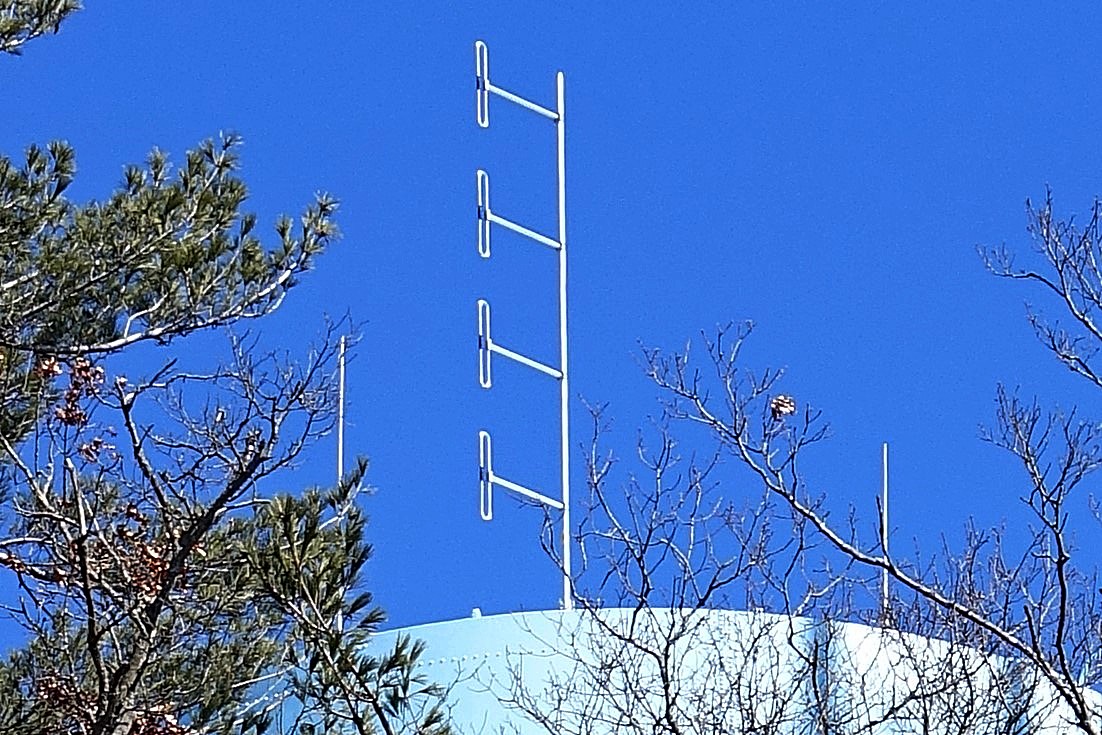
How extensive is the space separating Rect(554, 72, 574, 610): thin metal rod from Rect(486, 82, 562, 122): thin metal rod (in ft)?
0.11

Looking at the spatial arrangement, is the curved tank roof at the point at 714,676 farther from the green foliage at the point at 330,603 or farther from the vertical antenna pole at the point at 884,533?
the green foliage at the point at 330,603

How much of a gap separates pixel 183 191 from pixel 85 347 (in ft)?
3.00

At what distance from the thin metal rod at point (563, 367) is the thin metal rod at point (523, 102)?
1.3 inches

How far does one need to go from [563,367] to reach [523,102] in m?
1.53

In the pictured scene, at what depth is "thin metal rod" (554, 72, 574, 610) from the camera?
325 inches

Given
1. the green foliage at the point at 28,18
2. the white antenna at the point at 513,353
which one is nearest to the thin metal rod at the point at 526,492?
the white antenna at the point at 513,353

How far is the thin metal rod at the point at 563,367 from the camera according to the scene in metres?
8.25

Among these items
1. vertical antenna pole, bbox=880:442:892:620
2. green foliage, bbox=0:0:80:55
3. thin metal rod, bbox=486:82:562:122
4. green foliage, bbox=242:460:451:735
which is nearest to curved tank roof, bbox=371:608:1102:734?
vertical antenna pole, bbox=880:442:892:620

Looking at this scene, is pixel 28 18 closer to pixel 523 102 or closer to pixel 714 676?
pixel 523 102

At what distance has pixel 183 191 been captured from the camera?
9.54 m

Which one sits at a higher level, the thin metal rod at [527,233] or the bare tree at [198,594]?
the thin metal rod at [527,233]

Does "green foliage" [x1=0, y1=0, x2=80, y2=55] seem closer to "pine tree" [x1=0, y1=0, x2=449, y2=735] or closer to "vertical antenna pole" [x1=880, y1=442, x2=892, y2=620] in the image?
"pine tree" [x1=0, y1=0, x2=449, y2=735]

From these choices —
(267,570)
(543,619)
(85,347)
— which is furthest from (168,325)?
(267,570)

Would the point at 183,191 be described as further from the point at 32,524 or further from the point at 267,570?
the point at 267,570
